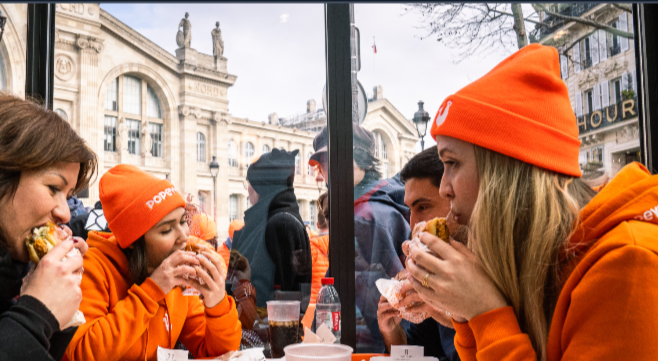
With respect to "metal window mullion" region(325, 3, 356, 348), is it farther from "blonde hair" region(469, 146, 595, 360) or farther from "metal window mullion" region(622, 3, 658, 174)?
"metal window mullion" region(622, 3, 658, 174)

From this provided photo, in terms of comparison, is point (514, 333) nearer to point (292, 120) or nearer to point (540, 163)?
point (540, 163)

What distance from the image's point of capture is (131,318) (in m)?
1.84

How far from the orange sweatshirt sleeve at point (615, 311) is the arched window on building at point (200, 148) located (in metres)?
3.33

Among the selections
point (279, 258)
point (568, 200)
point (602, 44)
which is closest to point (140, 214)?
point (279, 258)

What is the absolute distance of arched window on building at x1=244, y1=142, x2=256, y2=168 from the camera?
349 cm

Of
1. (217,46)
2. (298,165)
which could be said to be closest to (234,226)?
(298,165)

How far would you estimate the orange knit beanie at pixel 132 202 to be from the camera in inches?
81.6

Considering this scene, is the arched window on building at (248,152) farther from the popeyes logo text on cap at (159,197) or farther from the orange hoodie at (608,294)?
the orange hoodie at (608,294)

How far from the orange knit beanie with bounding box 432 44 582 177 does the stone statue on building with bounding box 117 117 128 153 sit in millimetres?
4288

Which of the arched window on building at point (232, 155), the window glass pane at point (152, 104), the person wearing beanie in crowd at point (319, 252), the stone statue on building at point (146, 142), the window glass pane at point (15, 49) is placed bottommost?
the person wearing beanie in crowd at point (319, 252)

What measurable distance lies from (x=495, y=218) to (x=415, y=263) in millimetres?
315

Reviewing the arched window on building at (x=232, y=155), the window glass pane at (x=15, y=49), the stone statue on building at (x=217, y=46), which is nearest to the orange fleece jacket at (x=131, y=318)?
the window glass pane at (x=15, y=49)

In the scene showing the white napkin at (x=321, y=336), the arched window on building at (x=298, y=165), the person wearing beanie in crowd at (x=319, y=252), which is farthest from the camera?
the arched window on building at (x=298, y=165)

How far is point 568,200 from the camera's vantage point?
1.18 metres
